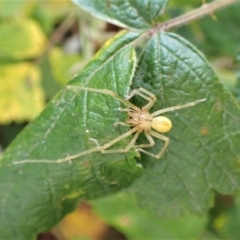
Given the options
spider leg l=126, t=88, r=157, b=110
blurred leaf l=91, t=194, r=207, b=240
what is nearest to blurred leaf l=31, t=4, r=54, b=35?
blurred leaf l=91, t=194, r=207, b=240

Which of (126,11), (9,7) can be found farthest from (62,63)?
(126,11)

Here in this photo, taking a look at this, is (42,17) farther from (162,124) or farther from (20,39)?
(162,124)

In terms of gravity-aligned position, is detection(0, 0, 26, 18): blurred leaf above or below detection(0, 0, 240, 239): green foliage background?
above

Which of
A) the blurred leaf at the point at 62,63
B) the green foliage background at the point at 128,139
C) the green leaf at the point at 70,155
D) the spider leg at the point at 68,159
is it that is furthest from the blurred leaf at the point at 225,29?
the spider leg at the point at 68,159

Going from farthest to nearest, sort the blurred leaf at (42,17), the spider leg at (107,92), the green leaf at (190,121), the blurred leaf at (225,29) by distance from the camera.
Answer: the blurred leaf at (42,17) → the blurred leaf at (225,29) → the green leaf at (190,121) → the spider leg at (107,92)

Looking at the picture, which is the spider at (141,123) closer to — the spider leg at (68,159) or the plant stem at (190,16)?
the spider leg at (68,159)

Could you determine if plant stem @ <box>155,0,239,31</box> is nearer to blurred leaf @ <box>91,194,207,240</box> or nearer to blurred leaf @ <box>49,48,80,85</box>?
blurred leaf @ <box>49,48,80,85</box>
